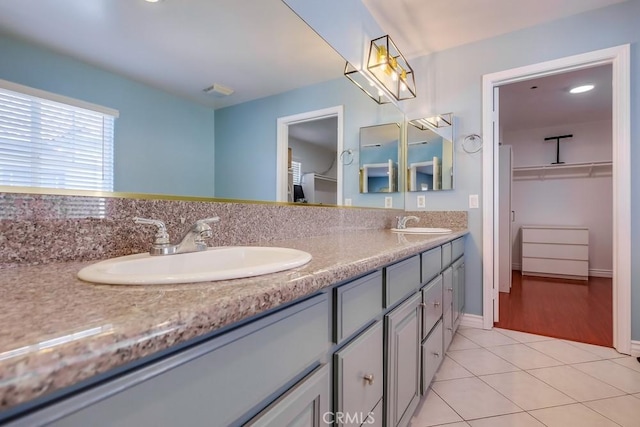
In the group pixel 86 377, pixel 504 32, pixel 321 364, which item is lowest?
pixel 321 364

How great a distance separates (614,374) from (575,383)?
307 mm

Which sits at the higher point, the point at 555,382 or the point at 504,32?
the point at 504,32

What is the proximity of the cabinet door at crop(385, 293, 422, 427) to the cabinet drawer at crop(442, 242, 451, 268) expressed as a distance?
1.71 feet

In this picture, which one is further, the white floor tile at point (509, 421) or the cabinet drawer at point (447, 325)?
the cabinet drawer at point (447, 325)

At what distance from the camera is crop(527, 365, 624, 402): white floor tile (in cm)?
156

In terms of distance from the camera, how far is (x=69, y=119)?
732 millimetres

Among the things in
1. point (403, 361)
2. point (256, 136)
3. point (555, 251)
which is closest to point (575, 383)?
point (403, 361)

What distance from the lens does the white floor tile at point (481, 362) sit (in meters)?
1.80

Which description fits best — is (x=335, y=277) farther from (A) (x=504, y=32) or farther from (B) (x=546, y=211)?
(B) (x=546, y=211)

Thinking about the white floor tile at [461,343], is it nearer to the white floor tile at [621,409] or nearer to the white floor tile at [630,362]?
the white floor tile at [621,409]

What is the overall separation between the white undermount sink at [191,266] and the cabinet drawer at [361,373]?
0.27 m

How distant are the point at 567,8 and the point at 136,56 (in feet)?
8.91

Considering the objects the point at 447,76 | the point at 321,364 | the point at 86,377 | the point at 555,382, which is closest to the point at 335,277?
the point at 321,364

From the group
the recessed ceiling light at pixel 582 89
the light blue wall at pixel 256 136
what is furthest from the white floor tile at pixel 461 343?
the recessed ceiling light at pixel 582 89
